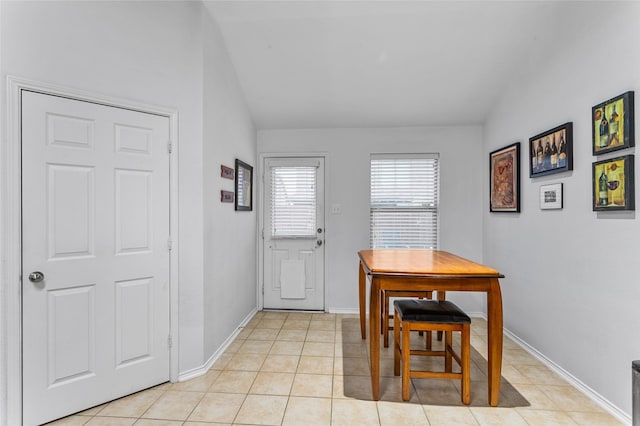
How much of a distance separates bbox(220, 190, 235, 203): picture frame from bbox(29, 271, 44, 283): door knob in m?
1.32

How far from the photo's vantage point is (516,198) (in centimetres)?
300

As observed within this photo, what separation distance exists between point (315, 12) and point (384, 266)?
6.97ft

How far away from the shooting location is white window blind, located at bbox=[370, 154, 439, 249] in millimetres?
3896

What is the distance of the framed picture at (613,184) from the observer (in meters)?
1.81

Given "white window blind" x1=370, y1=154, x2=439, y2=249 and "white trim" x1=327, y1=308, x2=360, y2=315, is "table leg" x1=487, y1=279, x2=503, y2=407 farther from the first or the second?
"white trim" x1=327, y1=308, x2=360, y2=315

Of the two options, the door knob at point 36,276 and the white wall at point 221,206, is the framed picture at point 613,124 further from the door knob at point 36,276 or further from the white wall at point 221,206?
the door knob at point 36,276

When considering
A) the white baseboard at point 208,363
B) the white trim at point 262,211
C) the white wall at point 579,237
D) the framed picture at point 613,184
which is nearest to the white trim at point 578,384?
the white wall at point 579,237

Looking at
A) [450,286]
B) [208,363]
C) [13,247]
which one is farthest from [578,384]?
[13,247]

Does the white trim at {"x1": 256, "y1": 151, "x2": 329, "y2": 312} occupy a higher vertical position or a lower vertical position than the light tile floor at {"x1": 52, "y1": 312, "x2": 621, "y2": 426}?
higher

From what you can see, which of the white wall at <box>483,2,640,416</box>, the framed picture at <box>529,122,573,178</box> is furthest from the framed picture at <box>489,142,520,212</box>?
the framed picture at <box>529,122,573,178</box>

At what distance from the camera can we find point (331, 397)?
2.11m

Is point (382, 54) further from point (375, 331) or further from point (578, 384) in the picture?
point (578, 384)

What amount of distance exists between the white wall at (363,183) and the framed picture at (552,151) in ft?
3.40

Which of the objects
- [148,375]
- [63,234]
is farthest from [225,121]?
[148,375]
